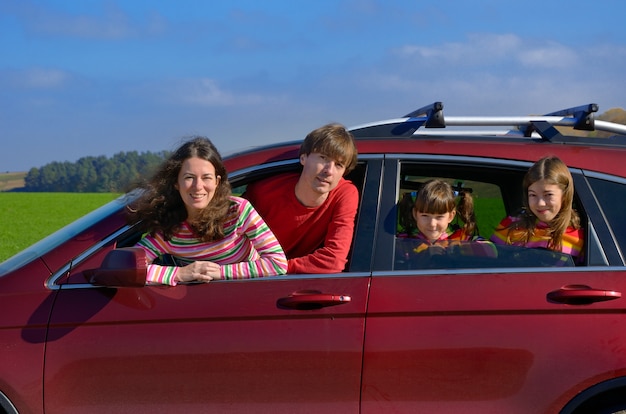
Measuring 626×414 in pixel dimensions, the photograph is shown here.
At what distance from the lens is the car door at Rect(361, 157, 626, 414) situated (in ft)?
9.59

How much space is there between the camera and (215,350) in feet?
9.78

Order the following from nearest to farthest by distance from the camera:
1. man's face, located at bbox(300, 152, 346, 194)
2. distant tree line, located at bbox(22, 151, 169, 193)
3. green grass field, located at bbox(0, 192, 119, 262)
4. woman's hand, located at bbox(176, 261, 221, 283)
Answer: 1. woman's hand, located at bbox(176, 261, 221, 283)
2. man's face, located at bbox(300, 152, 346, 194)
3. green grass field, located at bbox(0, 192, 119, 262)
4. distant tree line, located at bbox(22, 151, 169, 193)

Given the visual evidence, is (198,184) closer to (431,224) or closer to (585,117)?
(431,224)

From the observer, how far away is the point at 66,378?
3010mm

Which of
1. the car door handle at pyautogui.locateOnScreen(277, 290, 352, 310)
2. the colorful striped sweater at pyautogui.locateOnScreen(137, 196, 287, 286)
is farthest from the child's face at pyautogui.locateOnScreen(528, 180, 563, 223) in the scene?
the colorful striped sweater at pyautogui.locateOnScreen(137, 196, 287, 286)

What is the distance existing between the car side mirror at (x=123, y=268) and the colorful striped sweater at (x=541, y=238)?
Result: 65.0 inches

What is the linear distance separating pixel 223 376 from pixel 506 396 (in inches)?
46.6

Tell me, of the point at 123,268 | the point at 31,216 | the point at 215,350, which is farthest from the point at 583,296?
the point at 31,216

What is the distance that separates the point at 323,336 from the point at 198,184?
0.95m

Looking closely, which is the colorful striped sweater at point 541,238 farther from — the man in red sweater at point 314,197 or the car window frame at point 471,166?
the man in red sweater at point 314,197

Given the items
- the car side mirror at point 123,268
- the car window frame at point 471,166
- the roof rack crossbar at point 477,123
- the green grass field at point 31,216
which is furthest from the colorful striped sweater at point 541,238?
the green grass field at point 31,216

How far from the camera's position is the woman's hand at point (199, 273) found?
3.09 m

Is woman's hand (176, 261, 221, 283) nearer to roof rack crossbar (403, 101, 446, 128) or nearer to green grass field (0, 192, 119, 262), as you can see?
roof rack crossbar (403, 101, 446, 128)

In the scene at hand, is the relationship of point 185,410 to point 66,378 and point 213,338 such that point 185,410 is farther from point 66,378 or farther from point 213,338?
point 66,378
